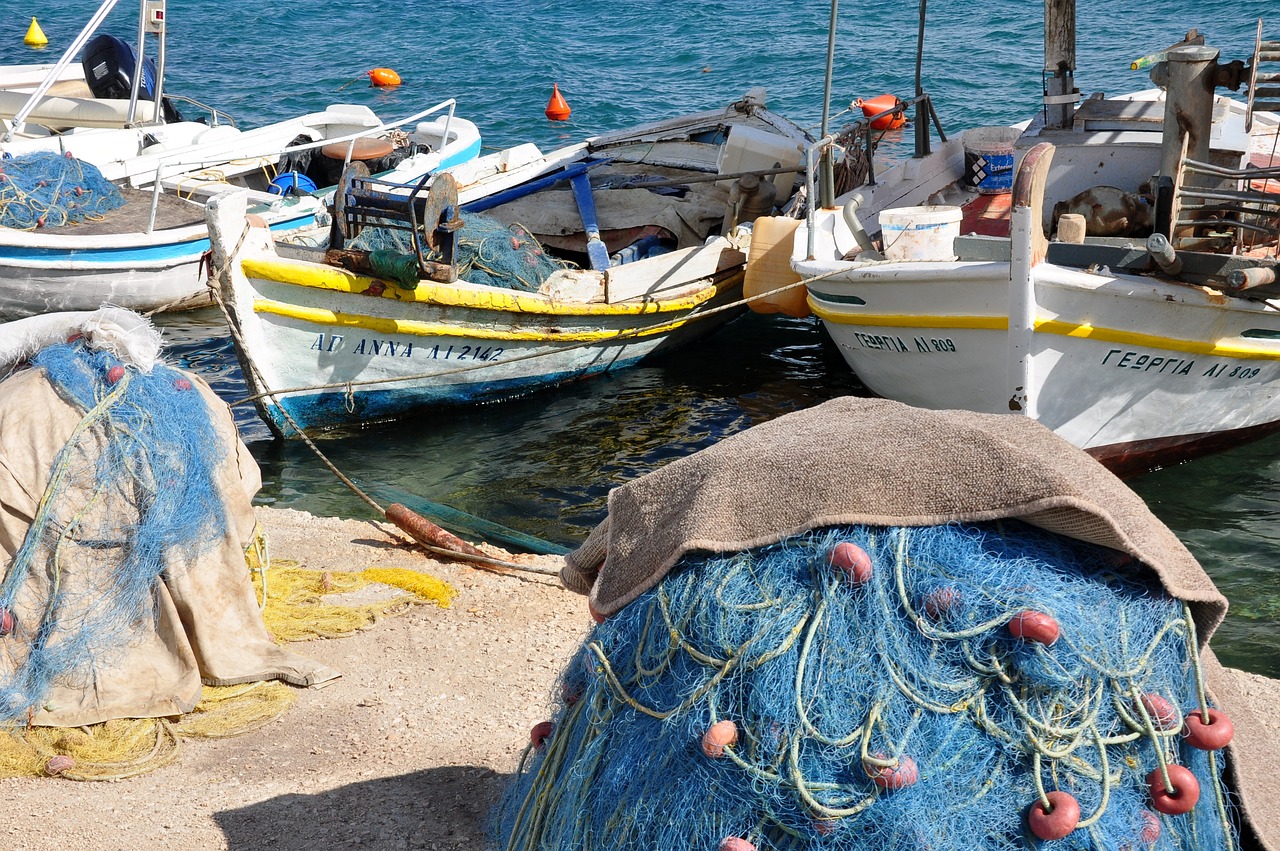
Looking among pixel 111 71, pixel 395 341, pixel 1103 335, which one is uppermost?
pixel 111 71

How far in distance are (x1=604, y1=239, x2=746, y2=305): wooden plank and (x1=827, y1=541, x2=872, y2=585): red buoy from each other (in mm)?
7485

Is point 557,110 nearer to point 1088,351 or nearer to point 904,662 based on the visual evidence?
point 1088,351

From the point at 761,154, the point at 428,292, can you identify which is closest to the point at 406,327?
the point at 428,292

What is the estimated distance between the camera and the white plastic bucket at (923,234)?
8070mm

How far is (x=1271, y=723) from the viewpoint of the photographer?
494cm

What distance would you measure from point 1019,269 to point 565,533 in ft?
10.7

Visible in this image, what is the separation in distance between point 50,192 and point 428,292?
5511 mm

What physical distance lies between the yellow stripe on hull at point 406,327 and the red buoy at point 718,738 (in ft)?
22.2

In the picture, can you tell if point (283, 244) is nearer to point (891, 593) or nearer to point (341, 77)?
point (891, 593)

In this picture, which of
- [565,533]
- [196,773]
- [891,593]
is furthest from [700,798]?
[565,533]

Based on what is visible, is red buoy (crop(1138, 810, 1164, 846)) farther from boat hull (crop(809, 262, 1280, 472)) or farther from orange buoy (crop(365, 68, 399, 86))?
orange buoy (crop(365, 68, 399, 86))

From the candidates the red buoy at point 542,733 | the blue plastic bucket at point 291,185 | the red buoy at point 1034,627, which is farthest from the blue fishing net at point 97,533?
the blue plastic bucket at point 291,185

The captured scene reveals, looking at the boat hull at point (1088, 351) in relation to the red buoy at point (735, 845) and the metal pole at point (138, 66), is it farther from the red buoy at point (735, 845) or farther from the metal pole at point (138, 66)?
the metal pole at point (138, 66)

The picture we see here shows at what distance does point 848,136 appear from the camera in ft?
37.8
